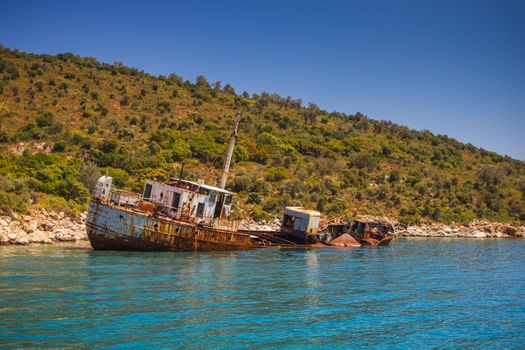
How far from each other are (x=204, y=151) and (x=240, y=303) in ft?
135

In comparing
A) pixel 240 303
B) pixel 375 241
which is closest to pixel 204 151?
pixel 375 241

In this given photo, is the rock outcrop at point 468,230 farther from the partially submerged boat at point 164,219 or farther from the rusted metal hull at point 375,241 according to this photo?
the partially submerged boat at point 164,219

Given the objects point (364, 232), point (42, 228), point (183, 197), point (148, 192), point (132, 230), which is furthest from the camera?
point (364, 232)

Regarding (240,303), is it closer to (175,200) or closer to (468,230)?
(175,200)

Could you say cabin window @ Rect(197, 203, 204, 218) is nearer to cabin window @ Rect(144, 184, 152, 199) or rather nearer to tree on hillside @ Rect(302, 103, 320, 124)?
cabin window @ Rect(144, 184, 152, 199)

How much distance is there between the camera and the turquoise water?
11.4 m

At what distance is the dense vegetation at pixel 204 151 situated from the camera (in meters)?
43.7

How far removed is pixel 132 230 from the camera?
76.3 ft

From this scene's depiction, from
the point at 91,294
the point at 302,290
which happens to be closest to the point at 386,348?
the point at 302,290

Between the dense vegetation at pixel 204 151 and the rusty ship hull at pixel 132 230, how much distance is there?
6529 mm

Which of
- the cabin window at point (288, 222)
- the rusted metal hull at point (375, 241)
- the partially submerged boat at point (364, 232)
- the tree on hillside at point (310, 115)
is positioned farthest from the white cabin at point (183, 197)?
the tree on hillside at point (310, 115)

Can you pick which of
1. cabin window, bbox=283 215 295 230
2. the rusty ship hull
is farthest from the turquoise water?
A: cabin window, bbox=283 215 295 230

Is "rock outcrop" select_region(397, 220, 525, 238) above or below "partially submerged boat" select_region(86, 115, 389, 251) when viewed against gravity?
above

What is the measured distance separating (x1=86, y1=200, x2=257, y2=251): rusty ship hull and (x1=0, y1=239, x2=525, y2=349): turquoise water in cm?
80
